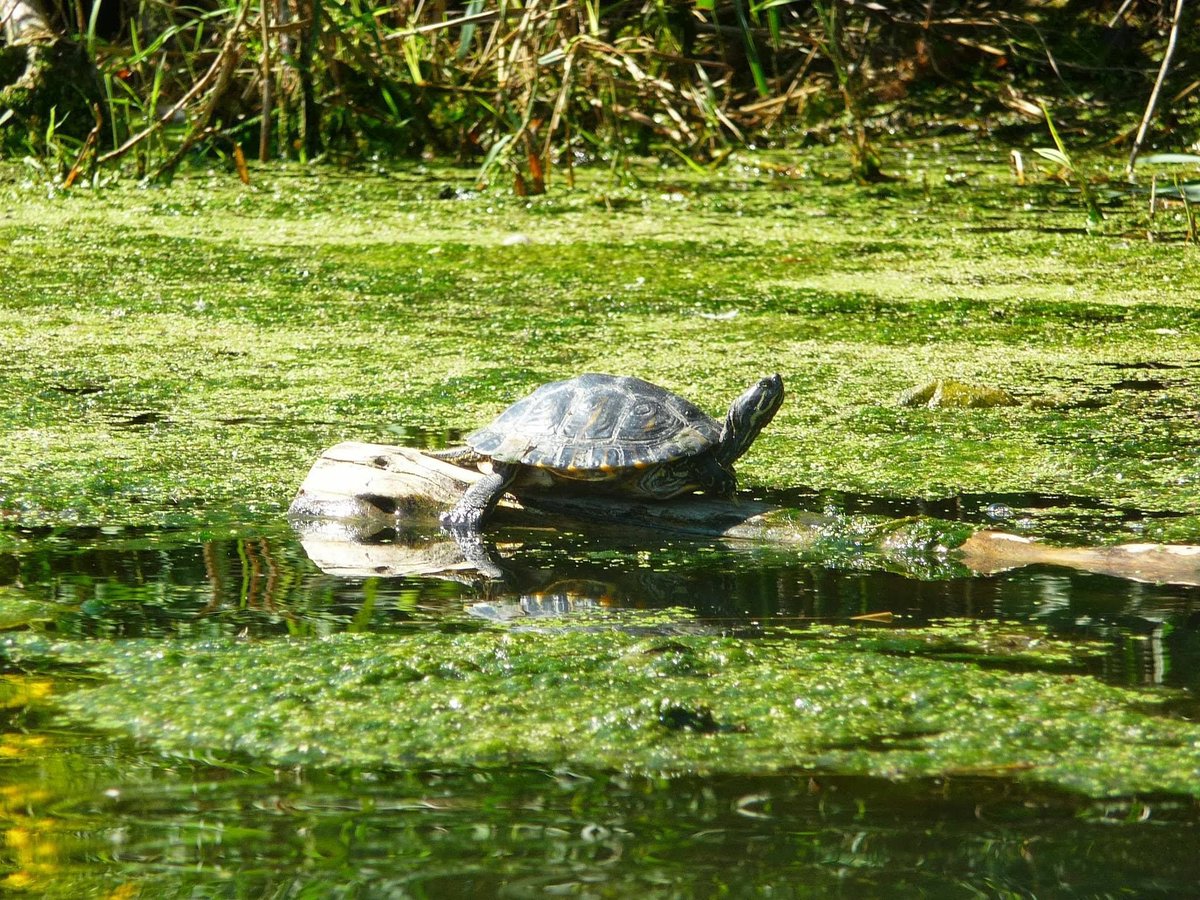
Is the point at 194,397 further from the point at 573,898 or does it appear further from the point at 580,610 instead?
the point at 573,898

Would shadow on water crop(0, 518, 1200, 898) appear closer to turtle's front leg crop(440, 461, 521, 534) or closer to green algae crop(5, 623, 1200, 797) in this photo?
green algae crop(5, 623, 1200, 797)

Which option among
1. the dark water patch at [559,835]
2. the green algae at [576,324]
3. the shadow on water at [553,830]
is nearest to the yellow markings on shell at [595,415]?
the green algae at [576,324]

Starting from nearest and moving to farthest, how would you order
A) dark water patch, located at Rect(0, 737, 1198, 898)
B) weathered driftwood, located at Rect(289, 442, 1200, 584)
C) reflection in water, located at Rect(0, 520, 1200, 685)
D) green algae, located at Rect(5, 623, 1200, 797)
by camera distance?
dark water patch, located at Rect(0, 737, 1198, 898)
green algae, located at Rect(5, 623, 1200, 797)
reflection in water, located at Rect(0, 520, 1200, 685)
weathered driftwood, located at Rect(289, 442, 1200, 584)

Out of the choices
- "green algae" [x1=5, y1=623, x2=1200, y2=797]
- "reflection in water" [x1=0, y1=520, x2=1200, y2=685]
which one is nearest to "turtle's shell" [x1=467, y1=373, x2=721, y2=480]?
"reflection in water" [x1=0, y1=520, x2=1200, y2=685]

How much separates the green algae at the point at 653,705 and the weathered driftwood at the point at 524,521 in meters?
0.33

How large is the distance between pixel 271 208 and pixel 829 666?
13.7 ft

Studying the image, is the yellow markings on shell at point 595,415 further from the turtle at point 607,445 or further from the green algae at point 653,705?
the green algae at point 653,705

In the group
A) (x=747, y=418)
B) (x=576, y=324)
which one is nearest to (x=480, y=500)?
(x=747, y=418)

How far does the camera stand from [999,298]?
425 cm

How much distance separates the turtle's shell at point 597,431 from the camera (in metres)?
2.62

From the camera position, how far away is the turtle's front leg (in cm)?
262

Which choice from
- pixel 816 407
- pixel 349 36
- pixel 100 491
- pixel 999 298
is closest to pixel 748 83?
pixel 349 36

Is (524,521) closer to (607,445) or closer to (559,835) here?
(607,445)

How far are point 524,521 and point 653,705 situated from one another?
102cm
